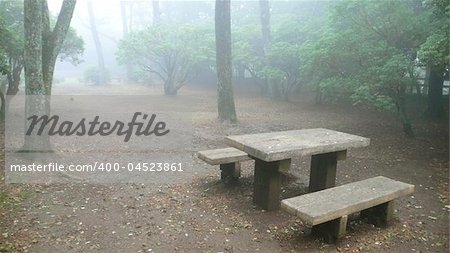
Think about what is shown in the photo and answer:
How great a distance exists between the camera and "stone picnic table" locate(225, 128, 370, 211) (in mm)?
4191

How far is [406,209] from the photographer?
189 inches

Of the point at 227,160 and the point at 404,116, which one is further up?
the point at 404,116

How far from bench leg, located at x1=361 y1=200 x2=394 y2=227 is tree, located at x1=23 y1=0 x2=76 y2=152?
571cm

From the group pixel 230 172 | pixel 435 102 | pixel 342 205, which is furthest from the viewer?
pixel 435 102

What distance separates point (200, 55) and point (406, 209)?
1320 centimetres

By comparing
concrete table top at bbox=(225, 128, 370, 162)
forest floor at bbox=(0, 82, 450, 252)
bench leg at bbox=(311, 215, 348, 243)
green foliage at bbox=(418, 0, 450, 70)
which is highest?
green foliage at bbox=(418, 0, 450, 70)

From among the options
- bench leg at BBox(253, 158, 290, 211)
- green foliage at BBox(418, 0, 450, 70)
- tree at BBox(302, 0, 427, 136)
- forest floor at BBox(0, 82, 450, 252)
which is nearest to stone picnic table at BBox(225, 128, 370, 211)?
bench leg at BBox(253, 158, 290, 211)

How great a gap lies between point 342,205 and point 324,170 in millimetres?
1518

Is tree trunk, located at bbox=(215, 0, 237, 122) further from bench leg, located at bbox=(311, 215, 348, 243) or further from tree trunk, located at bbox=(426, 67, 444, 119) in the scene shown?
bench leg, located at bbox=(311, 215, 348, 243)

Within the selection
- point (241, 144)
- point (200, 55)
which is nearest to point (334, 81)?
point (241, 144)

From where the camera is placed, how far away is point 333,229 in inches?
147

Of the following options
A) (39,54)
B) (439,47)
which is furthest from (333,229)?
(39,54)

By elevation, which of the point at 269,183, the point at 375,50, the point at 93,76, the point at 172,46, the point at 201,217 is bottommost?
the point at 201,217

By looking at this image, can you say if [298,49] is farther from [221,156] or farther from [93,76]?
[93,76]
